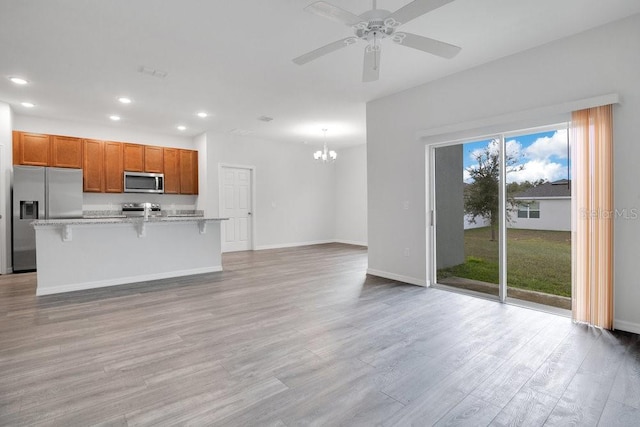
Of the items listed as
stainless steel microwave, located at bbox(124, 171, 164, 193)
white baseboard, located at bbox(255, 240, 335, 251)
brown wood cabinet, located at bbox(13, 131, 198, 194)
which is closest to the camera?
brown wood cabinet, located at bbox(13, 131, 198, 194)

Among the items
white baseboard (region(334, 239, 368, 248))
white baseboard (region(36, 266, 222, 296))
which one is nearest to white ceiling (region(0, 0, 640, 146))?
white baseboard (region(36, 266, 222, 296))

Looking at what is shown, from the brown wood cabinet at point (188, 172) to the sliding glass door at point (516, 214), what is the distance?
564 cm

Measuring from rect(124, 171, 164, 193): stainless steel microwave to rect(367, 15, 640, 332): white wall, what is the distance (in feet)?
15.2

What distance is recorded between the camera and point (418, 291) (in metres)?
4.21

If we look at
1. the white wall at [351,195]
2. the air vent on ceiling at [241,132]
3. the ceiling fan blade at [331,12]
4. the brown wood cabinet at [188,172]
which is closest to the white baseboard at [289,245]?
the white wall at [351,195]

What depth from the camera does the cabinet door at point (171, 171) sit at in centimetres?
724

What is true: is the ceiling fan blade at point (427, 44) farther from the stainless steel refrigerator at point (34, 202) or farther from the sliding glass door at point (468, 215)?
the stainless steel refrigerator at point (34, 202)

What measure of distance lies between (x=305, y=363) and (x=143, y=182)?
19.8ft

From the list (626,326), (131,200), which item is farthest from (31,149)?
(626,326)

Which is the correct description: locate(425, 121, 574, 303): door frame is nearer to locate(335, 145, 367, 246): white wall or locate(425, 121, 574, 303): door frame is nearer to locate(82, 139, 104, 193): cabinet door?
locate(335, 145, 367, 246): white wall

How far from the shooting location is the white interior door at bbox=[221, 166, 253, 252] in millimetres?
7660

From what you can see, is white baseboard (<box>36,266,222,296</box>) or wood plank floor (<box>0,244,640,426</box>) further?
white baseboard (<box>36,266,222,296</box>)

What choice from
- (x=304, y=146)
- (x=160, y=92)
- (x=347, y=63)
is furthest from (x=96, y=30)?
(x=304, y=146)

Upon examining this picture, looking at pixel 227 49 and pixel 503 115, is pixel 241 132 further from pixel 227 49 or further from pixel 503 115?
pixel 503 115
